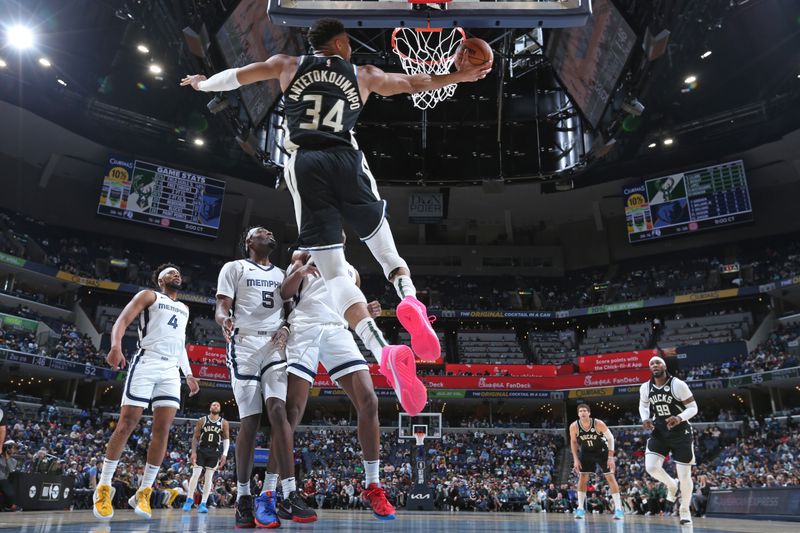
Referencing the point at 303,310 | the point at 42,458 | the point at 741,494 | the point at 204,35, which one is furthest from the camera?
the point at 204,35

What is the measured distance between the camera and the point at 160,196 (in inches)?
1192

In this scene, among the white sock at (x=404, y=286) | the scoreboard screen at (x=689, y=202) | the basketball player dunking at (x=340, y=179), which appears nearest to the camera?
the basketball player dunking at (x=340, y=179)

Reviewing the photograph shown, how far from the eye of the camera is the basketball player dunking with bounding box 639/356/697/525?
8148mm

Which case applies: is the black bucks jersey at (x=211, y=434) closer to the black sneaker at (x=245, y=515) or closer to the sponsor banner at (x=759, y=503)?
the black sneaker at (x=245, y=515)

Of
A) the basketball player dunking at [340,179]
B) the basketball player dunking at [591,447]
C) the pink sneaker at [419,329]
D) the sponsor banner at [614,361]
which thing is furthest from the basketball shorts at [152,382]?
the sponsor banner at [614,361]

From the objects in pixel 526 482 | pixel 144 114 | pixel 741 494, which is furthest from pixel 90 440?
pixel 741 494

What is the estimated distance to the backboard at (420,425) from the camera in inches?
984

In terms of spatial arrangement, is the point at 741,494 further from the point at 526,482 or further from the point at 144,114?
the point at 144,114

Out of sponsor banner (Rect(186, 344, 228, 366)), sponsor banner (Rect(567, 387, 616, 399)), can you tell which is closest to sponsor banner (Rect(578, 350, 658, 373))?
sponsor banner (Rect(567, 387, 616, 399))

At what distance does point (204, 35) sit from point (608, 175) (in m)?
22.0

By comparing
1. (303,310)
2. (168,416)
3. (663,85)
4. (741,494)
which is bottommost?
(741,494)

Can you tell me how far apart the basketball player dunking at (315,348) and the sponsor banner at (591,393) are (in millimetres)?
28038

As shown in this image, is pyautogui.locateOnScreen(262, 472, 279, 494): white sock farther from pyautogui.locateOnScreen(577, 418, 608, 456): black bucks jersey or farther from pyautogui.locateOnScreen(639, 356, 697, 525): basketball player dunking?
pyautogui.locateOnScreen(577, 418, 608, 456): black bucks jersey

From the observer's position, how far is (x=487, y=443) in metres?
29.1
